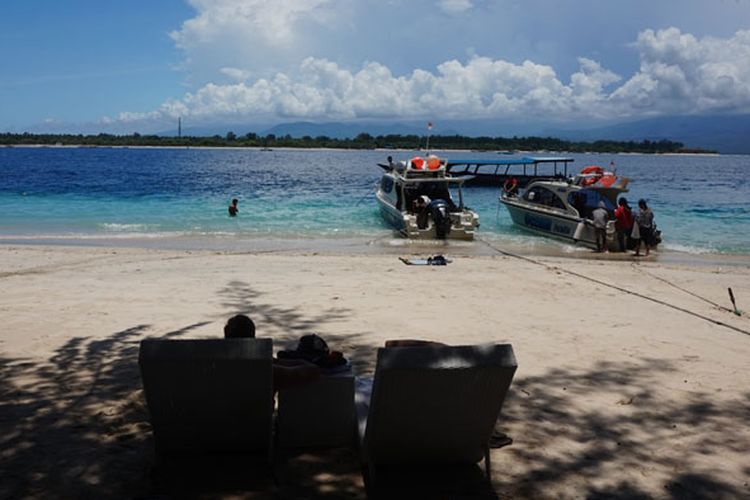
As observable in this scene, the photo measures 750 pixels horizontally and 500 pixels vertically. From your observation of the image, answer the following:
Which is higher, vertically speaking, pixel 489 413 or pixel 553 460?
pixel 489 413

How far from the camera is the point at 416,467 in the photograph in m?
3.83

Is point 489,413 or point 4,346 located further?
point 4,346

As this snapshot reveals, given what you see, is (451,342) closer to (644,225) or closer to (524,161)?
(644,225)

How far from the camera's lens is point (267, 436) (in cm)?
375

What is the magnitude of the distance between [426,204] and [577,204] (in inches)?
173

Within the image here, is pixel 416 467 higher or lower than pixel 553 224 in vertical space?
lower

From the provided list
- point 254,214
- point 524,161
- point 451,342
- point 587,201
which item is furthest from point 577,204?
point 451,342

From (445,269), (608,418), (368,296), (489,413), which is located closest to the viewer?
(489,413)

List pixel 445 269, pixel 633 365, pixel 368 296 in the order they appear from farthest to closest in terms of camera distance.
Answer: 1. pixel 445 269
2. pixel 368 296
3. pixel 633 365

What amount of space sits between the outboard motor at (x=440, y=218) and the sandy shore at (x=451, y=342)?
5861 mm

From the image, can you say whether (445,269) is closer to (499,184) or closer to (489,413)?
(489,413)

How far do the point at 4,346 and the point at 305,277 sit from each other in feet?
17.7

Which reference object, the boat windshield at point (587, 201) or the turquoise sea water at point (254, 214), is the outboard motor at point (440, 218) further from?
the boat windshield at point (587, 201)

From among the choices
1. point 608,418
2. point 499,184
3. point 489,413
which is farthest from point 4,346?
point 499,184
